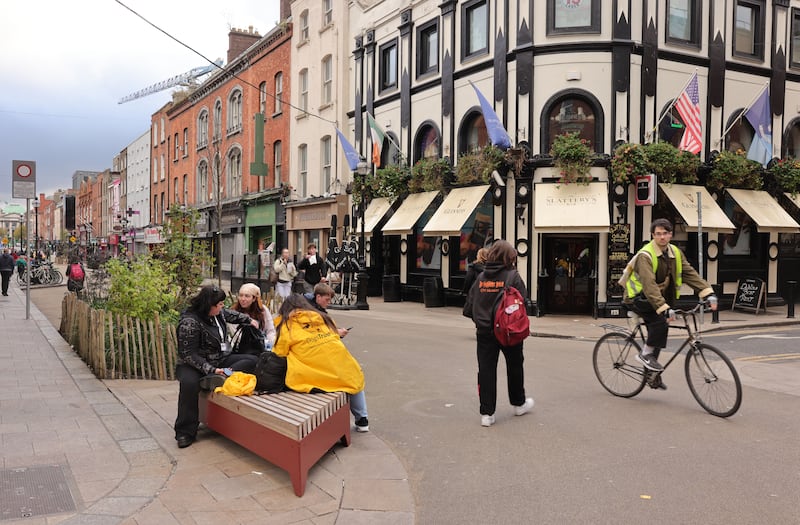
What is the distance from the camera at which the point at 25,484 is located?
4363 millimetres

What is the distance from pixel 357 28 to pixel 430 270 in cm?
1011

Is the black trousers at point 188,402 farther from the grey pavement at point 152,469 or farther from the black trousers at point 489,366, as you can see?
the black trousers at point 489,366

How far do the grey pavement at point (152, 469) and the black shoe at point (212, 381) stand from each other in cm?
46

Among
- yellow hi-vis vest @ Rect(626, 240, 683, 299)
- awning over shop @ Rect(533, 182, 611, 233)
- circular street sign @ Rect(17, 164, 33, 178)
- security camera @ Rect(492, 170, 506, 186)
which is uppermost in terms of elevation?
security camera @ Rect(492, 170, 506, 186)

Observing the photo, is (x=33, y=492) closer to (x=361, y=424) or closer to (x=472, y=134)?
(x=361, y=424)

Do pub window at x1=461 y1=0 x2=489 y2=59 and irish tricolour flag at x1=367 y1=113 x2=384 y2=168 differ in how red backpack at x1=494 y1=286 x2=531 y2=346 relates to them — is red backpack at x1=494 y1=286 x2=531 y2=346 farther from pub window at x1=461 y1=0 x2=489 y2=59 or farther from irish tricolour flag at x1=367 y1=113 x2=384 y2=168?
irish tricolour flag at x1=367 y1=113 x2=384 y2=168

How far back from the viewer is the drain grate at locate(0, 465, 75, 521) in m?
3.96

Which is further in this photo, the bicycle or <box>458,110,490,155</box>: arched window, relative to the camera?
<box>458,110,490,155</box>: arched window

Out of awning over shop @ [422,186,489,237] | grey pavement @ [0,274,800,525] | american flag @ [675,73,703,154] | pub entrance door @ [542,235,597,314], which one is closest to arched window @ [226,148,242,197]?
awning over shop @ [422,186,489,237]

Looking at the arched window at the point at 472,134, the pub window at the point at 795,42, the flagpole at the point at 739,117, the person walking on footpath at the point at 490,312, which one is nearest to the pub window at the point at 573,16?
the arched window at the point at 472,134

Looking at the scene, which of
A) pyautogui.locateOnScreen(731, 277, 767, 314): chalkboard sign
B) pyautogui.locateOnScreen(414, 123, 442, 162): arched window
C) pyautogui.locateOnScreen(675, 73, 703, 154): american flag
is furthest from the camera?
pyautogui.locateOnScreen(414, 123, 442, 162): arched window

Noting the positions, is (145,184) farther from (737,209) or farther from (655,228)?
(655,228)

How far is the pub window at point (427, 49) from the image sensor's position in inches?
811

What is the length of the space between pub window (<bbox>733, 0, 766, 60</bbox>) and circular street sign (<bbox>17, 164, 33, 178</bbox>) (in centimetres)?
1821
